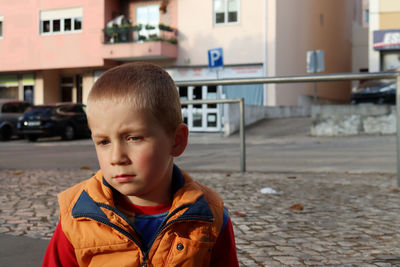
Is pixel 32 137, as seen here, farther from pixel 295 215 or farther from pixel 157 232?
pixel 157 232

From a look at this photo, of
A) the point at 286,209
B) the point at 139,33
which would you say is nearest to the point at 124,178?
the point at 286,209

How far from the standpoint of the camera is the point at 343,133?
1580cm

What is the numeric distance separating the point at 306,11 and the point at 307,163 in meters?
20.3

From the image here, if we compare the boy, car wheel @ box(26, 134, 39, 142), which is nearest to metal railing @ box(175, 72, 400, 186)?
the boy

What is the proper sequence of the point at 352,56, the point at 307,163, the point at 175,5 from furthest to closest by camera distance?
the point at 352,56 < the point at 175,5 < the point at 307,163

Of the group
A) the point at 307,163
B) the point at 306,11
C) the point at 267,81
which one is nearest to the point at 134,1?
the point at 306,11

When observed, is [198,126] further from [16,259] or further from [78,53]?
[16,259]

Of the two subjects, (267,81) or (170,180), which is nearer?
(170,180)

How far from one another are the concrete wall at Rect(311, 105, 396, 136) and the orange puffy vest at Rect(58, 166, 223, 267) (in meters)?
14.5

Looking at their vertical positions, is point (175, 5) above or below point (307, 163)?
above

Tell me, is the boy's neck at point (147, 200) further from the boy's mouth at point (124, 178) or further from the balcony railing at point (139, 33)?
the balcony railing at point (139, 33)

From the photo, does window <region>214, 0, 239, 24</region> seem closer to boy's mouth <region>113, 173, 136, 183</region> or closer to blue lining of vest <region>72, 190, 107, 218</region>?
blue lining of vest <region>72, 190, 107, 218</region>

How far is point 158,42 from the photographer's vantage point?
23500mm

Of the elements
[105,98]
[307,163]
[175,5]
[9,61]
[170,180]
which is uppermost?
[175,5]
